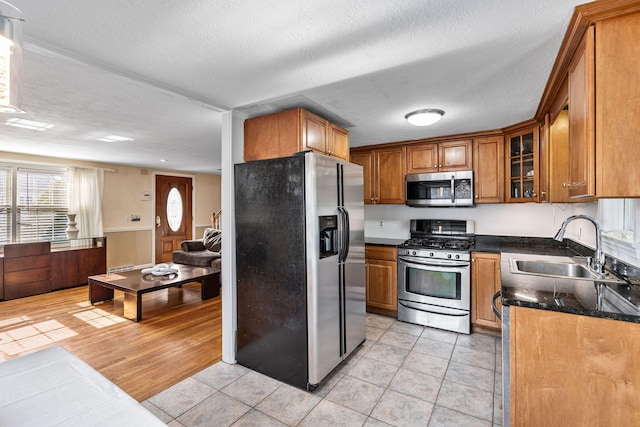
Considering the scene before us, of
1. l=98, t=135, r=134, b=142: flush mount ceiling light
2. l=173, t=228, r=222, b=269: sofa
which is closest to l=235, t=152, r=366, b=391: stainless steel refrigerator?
l=98, t=135, r=134, b=142: flush mount ceiling light

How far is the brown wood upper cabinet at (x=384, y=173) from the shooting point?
397cm

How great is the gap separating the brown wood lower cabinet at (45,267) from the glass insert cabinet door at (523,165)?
252 inches

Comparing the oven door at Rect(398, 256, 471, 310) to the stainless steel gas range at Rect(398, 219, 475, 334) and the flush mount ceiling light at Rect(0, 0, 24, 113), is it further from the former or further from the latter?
the flush mount ceiling light at Rect(0, 0, 24, 113)

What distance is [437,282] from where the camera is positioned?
338 centimetres

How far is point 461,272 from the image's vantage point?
3.24 metres

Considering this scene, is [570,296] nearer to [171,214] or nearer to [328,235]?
[328,235]

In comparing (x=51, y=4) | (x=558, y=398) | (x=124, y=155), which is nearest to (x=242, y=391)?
(x=558, y=398)

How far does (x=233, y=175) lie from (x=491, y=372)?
274 centimetres

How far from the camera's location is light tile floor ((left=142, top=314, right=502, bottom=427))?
1.95m

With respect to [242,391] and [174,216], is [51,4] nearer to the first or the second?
[242,391]

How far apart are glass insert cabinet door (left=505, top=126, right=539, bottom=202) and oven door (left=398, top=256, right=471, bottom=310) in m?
0.97

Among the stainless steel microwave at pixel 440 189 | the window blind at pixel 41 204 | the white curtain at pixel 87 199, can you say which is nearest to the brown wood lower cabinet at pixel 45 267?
the white curtain at pixel 87 199

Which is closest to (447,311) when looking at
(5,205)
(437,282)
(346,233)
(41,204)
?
(437,282)

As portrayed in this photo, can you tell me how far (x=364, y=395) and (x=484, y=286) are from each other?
71.1 inches
